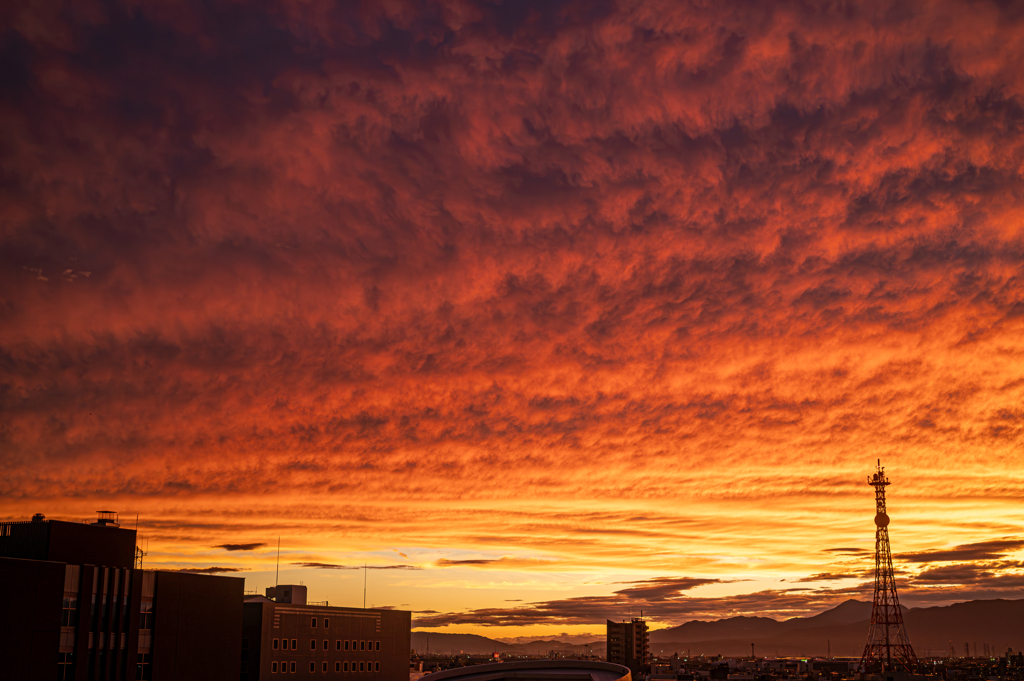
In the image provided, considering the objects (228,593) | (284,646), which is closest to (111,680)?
(228,593)

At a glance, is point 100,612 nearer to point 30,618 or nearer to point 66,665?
point 66,665

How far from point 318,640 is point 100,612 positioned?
51.6 meters

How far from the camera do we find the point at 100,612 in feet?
262

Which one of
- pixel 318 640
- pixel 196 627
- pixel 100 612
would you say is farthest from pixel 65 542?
pixel 318 640

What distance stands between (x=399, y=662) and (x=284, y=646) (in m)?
25.1

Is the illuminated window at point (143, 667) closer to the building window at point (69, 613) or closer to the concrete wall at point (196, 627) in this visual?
the concrete wall at point (196, 627)

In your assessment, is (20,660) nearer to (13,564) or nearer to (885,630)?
(13,564)

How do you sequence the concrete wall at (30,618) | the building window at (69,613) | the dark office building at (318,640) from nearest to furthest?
the concrete wall at (30,618) → the building window at (69,613) → the dark office building at (318,640)

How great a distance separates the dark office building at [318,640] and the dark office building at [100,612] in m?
21.3

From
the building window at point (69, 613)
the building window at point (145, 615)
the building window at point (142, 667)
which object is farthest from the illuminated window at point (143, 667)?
the building window at point (69, 613)

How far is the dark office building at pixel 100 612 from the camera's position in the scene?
72.4 metres

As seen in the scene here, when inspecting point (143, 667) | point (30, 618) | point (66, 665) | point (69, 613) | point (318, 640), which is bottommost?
point (318, 640)

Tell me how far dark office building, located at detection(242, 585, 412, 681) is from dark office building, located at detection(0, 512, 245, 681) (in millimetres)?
21274

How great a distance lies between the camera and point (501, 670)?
11838 centimetres
